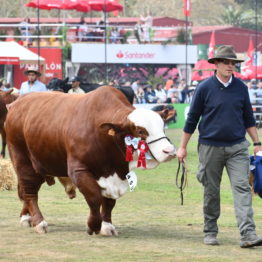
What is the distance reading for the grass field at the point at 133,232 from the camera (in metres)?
8.66

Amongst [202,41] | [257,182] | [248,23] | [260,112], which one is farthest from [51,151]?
[248,23]

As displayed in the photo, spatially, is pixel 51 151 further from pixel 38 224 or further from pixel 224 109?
pixel 224 109

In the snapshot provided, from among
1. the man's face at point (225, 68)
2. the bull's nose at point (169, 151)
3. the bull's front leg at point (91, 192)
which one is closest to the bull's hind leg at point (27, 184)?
the bull's front leg at point (91, 192)

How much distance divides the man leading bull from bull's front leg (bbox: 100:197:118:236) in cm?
111

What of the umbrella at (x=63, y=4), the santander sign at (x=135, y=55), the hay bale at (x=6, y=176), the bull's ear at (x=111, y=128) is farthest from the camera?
the santander sign at (x=135, y=55)

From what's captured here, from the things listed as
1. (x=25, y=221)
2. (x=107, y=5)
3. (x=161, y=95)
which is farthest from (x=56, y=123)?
(x=107, y=5)

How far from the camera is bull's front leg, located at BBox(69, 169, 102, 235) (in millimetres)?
9656

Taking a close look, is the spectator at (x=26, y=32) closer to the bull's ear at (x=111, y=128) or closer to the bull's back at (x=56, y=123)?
the bull's back at (x=56, y=123)

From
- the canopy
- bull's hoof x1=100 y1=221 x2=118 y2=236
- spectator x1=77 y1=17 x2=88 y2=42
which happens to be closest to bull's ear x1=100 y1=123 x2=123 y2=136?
bull's hoof x1=100 y1=221 x2=118 y2=236

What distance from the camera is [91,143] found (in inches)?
384

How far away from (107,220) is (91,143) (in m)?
0.88

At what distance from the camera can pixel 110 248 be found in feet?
29.9

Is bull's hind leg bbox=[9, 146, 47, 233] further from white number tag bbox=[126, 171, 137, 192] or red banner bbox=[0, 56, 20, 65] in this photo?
red banner bbox=[0, 56, 20, 65]

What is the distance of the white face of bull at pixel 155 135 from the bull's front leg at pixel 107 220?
2.63 feet
